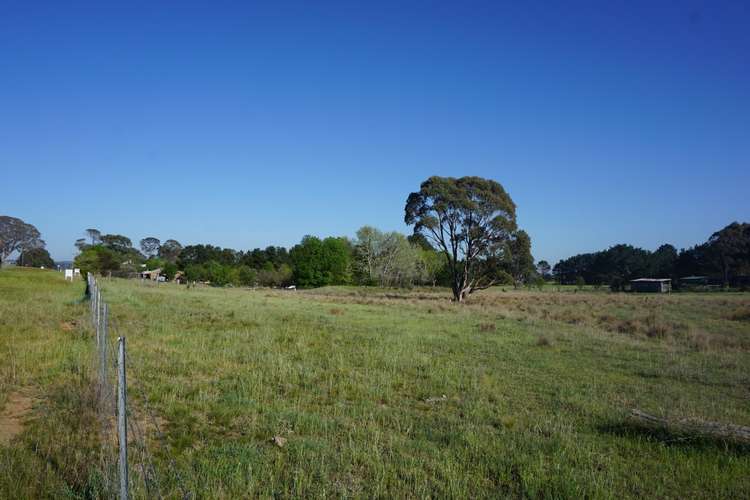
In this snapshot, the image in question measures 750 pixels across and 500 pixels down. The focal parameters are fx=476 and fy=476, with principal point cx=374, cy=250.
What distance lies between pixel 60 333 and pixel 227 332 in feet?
16.6

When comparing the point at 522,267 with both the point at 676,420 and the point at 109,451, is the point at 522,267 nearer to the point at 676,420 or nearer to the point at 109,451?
the point at 676,420

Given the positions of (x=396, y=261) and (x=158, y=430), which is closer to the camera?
(x=158, y=430)

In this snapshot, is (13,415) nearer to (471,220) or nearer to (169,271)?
(471,220)

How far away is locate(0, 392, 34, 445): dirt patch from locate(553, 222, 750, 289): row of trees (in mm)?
97651

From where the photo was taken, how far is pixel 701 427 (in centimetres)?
693

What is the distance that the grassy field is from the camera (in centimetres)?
554

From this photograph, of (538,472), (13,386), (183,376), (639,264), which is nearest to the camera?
(538,472)

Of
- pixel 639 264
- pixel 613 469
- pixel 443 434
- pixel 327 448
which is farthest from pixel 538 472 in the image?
pixel 639 264

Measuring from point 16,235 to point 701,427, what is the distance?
Answer: 14322 centimetres

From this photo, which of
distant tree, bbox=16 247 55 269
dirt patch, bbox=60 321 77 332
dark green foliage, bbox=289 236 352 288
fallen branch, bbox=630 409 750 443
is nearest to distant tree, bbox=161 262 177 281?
dark green foliage, bbox=289 236 352 288

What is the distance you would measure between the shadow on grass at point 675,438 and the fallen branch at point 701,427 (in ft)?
0.14

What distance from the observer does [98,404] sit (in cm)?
766

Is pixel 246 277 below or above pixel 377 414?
above

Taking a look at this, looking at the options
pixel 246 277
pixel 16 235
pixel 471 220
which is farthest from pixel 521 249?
pixel 16 235
